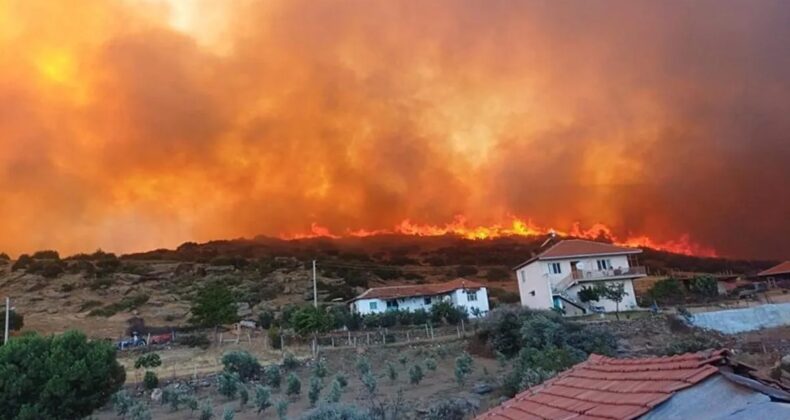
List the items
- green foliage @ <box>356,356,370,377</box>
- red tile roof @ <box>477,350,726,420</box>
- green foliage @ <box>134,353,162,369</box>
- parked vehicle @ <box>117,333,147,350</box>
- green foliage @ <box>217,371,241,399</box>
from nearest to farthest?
red tile roof @ <box>477,350,726,420</box> < green foliage @ <box>217,371,241,399</box> < green foliage @ <box>356,356,370,377</box> < green foliage @ <box>134,353,162,369</box> < parked vehicle @ <box>117,333,147,350</box>

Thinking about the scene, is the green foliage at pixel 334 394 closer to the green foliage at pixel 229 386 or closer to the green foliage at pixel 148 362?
the green foliage at pixel 229 386

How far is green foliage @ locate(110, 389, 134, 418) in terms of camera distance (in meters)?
28.2

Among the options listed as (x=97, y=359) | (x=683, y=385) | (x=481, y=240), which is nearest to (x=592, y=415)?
(x=683, y=385)

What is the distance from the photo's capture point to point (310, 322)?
146 ft

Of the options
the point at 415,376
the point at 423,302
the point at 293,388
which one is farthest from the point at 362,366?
the point at 423,302

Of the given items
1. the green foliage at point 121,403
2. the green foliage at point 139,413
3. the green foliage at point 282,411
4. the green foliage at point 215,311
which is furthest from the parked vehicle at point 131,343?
the green foliage at point 282,411

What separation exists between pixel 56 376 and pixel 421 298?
1632 inches

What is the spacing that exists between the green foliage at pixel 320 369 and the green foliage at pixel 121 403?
10334 mm

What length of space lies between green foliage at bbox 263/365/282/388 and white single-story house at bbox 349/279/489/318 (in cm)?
2586

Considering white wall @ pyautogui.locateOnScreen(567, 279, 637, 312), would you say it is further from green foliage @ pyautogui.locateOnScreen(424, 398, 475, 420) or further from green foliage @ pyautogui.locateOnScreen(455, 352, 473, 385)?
green foliage @ pyautogui.locateOnScreen(424, 398, 475, 420)

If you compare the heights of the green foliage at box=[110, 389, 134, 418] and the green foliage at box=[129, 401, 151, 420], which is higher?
the green foliage at box=[110, 389, 134, 418]

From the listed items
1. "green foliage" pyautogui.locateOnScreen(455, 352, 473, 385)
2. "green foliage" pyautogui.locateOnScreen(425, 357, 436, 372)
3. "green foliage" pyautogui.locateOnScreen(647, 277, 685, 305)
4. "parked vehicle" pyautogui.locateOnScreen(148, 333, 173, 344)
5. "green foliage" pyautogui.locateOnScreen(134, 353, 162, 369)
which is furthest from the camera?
"green foliage" pyautogui.locateOnScreen(647, 277, 685, 305)

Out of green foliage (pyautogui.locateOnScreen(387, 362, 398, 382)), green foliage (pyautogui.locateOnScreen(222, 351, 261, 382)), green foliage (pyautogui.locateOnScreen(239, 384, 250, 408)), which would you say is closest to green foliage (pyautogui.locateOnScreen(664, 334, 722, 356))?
green foliage (pyautogui.locateOnScreen(387, 362, 398, 382))

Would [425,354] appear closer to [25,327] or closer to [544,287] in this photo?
[544,287]
